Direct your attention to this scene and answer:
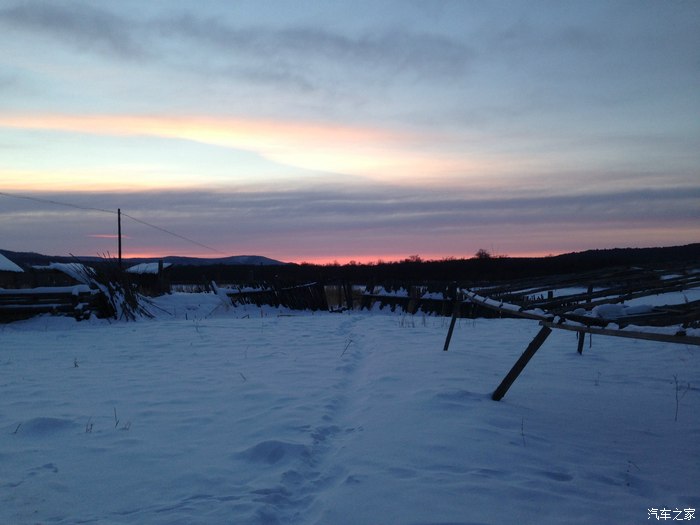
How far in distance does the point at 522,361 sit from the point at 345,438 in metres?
1.78

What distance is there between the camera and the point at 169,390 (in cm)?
589

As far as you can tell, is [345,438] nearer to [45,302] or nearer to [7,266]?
[45,302]

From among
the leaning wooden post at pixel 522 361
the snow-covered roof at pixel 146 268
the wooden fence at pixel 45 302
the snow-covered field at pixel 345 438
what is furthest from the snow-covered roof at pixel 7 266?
the leaning wooden post at pixel 522 361

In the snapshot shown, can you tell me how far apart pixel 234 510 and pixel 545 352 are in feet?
22.7

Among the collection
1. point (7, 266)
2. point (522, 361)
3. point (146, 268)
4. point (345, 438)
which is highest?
point (7, 266)

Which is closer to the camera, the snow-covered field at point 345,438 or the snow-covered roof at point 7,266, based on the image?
the snow-covered field at point 345,438

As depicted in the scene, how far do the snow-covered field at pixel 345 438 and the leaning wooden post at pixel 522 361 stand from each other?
138 mm

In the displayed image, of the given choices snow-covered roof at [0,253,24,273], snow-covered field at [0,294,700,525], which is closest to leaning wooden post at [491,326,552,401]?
snow-covered field at [0,294,700,525]

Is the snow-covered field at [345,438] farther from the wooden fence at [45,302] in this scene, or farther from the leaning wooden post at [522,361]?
the wooden fence at [45,302]

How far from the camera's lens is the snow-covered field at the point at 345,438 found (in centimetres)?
301

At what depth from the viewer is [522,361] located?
4.86 metres

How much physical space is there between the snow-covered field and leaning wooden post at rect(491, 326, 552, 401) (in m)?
0.14

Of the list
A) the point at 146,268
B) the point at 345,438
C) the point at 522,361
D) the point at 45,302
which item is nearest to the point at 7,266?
the point at 146,268

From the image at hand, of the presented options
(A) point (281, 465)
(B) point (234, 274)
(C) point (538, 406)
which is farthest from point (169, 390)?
(B) point (234, 274)
